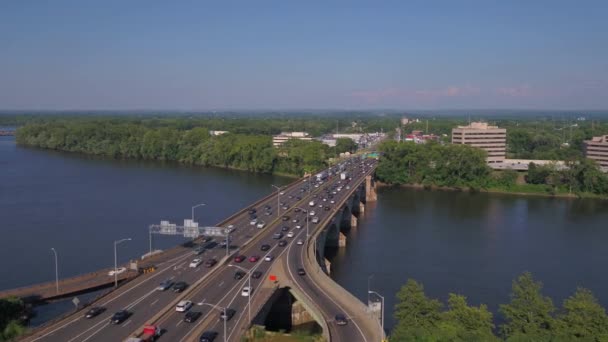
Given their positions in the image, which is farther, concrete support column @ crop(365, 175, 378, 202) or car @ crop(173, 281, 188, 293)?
concrete support column @ crop(365, 175, 378, 202)

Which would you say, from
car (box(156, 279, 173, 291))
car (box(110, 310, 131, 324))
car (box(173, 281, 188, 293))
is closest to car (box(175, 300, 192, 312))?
car (box(110, 310, 131, 324))

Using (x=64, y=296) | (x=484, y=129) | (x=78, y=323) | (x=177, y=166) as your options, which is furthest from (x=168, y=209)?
(x=484, y=129)

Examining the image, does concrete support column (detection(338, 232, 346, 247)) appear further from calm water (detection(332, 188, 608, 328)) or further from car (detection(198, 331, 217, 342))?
car (detection(198, 331, 217, 342))

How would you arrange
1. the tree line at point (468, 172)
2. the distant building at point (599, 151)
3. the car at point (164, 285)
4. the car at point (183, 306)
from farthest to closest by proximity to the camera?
the distant building at point (599, 151) → the tree line at point (468, 172) → the car at point (164, 285) → the car at point (183, 306)

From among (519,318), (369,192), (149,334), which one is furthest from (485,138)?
(149,334)

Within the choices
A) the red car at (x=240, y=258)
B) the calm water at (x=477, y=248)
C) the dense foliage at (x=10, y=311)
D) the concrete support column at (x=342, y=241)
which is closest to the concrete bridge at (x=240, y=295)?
the red car at (x=240, y=258)

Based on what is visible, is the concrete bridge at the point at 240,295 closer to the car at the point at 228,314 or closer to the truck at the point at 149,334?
the car at the point at 228,314
